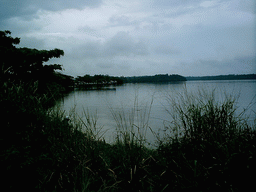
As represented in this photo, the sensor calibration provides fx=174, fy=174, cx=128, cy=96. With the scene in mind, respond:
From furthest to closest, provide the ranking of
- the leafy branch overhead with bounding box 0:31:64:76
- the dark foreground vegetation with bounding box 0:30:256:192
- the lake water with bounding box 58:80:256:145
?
the leafy branch overhead with bounding box 0:31:64:76 < the lake water with bounding box 58:80:256:145 < the dark foreground vegetation with bounding box 0:30:256:192

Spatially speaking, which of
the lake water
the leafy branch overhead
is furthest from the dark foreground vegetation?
the leafy branch overhead

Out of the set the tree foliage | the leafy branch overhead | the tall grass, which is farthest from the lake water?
the leafy branch overhead

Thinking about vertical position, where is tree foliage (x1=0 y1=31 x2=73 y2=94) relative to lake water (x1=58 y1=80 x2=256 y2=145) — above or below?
above

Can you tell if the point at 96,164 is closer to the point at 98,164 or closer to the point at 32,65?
the point at 98,164

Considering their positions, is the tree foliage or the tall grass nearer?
the tall grass

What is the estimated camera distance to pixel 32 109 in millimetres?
2898

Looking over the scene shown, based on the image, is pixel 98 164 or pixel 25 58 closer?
pixel 98 164

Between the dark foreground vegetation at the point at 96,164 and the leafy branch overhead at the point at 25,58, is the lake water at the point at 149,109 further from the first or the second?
the leafy branch overhead at the point at 25,58

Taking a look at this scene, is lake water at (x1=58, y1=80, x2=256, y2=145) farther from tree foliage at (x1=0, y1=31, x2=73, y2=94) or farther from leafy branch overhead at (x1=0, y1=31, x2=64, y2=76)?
leafy branch overhead at (x1=0, y1=31, x2=64, y2=76)

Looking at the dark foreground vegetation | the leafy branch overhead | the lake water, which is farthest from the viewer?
the leafy branch overhead

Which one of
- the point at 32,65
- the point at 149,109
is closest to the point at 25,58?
the point at 32,65

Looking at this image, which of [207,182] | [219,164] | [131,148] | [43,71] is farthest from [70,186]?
[43,71]

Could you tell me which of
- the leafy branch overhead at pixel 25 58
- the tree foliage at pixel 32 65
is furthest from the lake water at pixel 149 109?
the leafy branch overhead at pixel 25 58

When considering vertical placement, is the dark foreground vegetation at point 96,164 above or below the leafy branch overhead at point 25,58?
below
